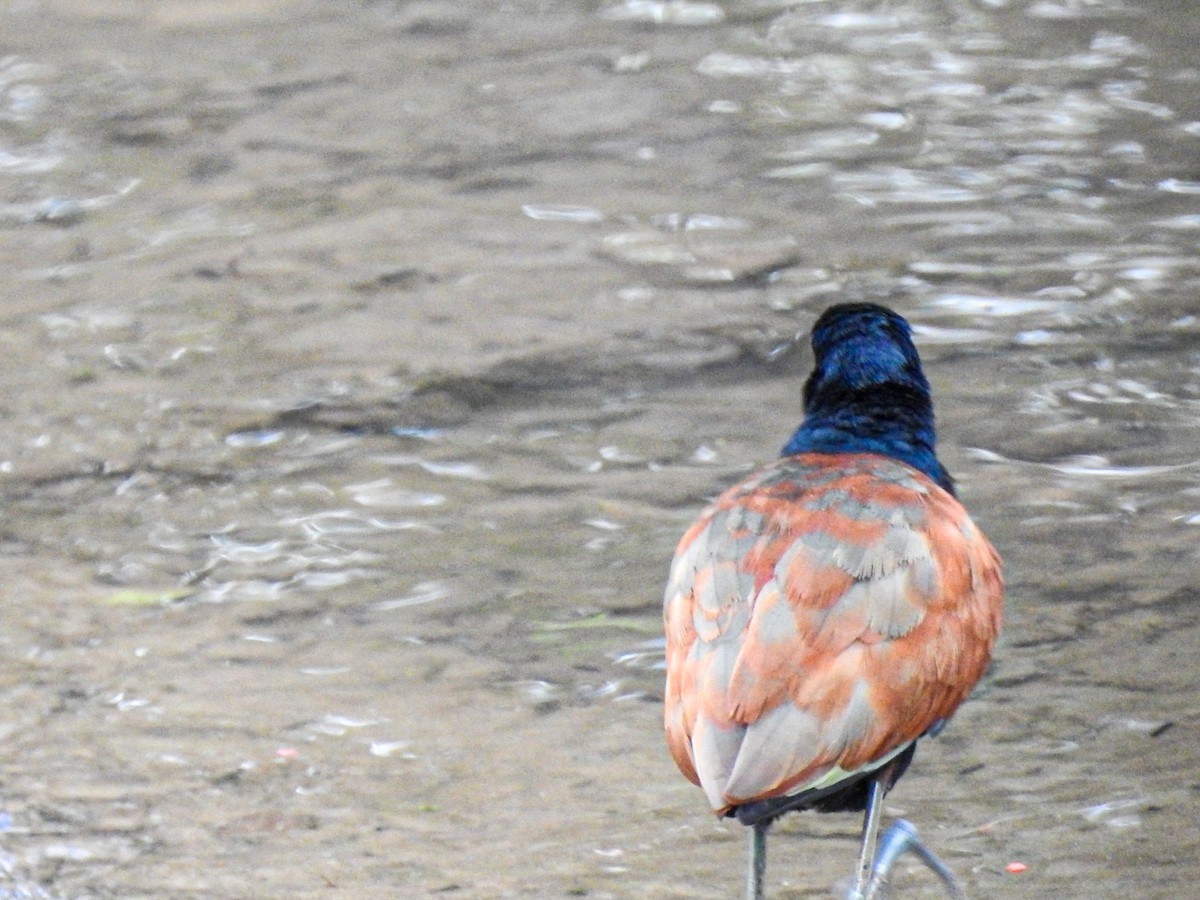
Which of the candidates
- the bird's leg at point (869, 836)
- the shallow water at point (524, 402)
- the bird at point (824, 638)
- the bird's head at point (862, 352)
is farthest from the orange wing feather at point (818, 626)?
the shallow water at point (524, 402)

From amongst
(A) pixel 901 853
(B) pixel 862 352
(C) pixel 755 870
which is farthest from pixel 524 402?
(C) pixel 755 870

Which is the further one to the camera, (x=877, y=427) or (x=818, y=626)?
(x=877, y=427)

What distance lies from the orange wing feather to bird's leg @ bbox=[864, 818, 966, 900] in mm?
308

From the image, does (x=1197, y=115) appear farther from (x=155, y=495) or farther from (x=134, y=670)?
(x=134, y=670)

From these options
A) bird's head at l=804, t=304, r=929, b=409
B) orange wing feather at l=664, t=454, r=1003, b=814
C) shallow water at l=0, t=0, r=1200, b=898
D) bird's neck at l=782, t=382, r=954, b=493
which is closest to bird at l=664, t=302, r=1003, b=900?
orange wing feather at l=664, t=454, r=1003, b=814

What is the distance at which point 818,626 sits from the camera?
322 cm

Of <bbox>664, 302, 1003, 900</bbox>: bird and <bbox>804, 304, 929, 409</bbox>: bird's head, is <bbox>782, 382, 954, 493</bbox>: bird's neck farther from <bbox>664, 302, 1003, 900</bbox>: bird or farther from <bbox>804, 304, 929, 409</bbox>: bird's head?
<bbox>664, 302, 1003, 900</bbox>: bird

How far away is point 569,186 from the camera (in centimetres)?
805

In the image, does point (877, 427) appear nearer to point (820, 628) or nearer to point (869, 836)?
point (820, 628)

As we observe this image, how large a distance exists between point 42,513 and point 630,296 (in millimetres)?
2459

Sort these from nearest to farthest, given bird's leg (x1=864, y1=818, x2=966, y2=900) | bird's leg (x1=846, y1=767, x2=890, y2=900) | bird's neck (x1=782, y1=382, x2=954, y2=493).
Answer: bird's leg (x1=846, y1=767, x2=890, y2=900) < bird's leg (x1=864, y1=818, x2=966, y2=900) < bird's neck (x1=782, y1=382, x2=954, y2=493)

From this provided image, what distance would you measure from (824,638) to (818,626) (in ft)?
0.09

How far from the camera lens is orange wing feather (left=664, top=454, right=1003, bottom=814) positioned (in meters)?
3.12

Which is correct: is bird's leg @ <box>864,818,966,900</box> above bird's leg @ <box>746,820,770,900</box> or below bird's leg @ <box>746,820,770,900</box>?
below
